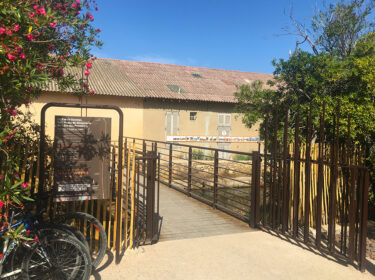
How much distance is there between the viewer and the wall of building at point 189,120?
1781 cm

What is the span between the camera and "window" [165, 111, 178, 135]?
717 inches

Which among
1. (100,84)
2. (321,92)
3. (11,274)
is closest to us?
(11,274)

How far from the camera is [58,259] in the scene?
324 cm

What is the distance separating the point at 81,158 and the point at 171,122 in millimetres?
14571

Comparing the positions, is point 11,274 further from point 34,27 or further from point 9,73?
point 34,27

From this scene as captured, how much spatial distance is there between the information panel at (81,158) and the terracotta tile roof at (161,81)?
12.0 m

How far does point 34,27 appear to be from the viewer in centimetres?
269

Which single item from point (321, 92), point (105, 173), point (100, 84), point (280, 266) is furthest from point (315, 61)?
point (100, 84)

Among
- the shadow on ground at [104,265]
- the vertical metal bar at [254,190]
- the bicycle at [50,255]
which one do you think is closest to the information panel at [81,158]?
the bicycle at [50,255]

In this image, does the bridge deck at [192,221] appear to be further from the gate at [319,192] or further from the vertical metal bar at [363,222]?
the vertical metal bar at [363,222]

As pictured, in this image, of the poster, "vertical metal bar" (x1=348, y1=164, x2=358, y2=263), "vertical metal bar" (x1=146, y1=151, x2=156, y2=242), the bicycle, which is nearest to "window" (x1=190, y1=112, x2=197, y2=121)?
the poster

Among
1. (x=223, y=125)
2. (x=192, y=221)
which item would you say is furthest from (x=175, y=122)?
(x=192, y=221)

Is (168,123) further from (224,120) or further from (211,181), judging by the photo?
(211,181)

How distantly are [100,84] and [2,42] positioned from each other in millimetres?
14972
